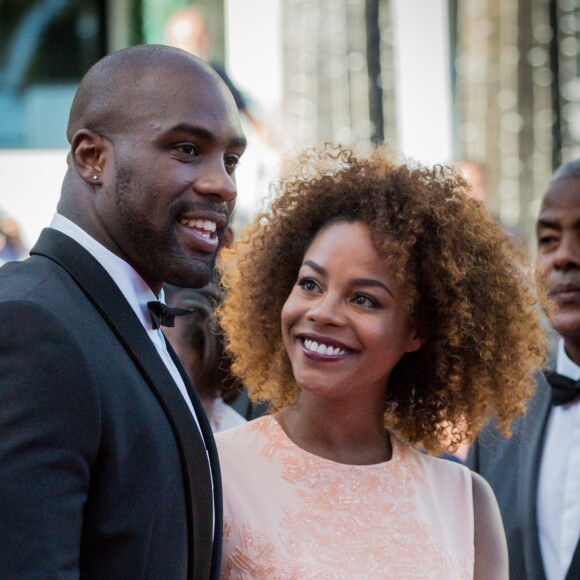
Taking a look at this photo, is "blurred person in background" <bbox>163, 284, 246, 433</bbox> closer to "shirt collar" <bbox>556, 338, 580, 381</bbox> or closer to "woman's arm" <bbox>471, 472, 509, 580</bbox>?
"woman's arm" <bbox>471, 472, 509, 580</bbox>

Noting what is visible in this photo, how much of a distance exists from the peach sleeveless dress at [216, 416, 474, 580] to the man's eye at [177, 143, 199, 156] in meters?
0.98

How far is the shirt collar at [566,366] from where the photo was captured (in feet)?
12.2

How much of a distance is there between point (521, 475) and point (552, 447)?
174 mm

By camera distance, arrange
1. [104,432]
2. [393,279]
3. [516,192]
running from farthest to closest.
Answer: [516,192] → [393,279] → [104,432]

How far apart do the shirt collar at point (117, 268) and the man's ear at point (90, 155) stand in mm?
104

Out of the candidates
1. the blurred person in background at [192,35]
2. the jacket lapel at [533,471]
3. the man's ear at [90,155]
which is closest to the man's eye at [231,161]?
the man's ear at [90,155]

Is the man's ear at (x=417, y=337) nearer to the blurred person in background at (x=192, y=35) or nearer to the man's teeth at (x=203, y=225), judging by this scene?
the man's teeth at (x=203, y=225)

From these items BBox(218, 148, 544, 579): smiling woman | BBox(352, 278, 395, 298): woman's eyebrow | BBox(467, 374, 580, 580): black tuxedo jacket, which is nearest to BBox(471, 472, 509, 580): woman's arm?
BBox(218, 148, 544, 579): smiling woman

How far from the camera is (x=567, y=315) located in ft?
12.3

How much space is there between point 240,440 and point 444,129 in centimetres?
628

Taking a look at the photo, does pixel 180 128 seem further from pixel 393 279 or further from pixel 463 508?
pixel 463 508

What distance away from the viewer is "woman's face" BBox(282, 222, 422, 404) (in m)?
2.72

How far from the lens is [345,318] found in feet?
8.94

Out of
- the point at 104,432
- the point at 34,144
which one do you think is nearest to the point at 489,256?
the point at 104,432
